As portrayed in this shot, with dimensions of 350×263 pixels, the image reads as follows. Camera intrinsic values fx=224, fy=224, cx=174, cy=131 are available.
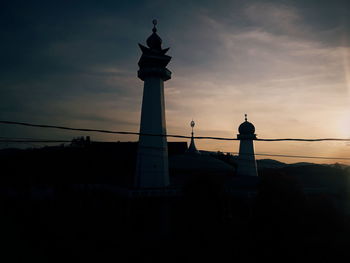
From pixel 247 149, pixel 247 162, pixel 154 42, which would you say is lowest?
pixel 247 162

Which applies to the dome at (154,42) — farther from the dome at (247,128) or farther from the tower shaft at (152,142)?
the dome at (247,128)

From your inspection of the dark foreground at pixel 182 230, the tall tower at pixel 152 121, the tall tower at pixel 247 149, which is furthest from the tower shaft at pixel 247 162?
the tall tower at pixel 152 121

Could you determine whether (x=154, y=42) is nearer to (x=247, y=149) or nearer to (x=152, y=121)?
(x=152, y=121)

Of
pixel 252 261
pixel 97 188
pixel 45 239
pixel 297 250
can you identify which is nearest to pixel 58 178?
pixel 97 188

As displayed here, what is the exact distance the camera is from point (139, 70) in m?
19.4

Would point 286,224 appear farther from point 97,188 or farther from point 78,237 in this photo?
point 97,188

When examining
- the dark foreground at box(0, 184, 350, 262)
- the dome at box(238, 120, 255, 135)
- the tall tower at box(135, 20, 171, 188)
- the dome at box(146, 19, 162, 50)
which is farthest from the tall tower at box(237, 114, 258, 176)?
the dome at box(146, 19, 162, 50)

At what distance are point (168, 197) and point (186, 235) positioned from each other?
3.28m

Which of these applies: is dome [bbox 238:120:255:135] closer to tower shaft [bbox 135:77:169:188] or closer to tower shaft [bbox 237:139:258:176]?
tower shaft [bbox 237:139:258:176]

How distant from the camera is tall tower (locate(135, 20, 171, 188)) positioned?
18.4 m

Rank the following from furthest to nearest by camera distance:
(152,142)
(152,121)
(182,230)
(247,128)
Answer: (247,128) < (152,121) < (152,142) < (182,230)

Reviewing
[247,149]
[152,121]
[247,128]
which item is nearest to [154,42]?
[152,121]

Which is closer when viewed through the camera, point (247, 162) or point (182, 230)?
point (182, 230)

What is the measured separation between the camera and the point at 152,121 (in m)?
18.7
